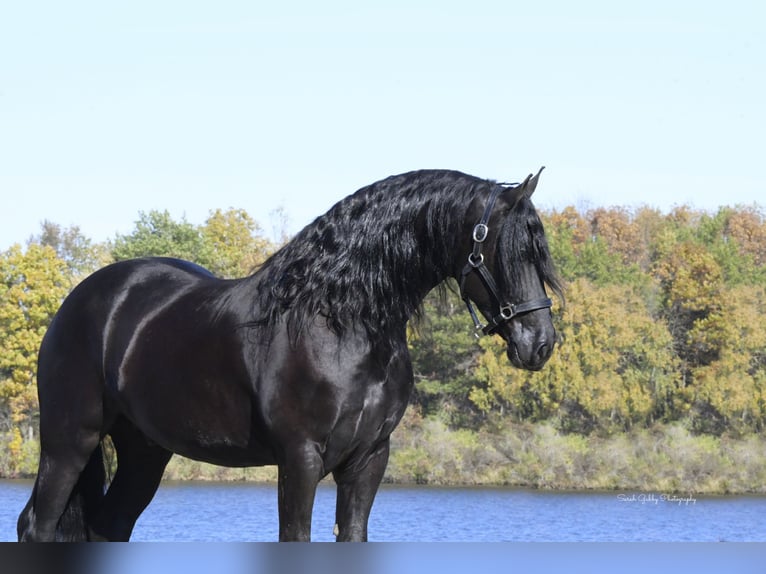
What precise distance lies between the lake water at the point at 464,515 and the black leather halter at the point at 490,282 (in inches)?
646

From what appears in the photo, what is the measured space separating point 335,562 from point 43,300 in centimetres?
3531

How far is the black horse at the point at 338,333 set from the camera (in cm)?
480

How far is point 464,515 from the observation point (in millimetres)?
29906

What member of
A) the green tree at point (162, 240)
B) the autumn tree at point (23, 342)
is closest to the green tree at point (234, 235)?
the green tree at point (162, 240)

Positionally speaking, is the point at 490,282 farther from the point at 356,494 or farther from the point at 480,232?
the point at 356,494

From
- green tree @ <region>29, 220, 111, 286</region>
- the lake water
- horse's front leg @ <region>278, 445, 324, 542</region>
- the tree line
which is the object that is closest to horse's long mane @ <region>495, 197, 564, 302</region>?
horse's front leg @ <region>278, 445, 324, 542</region>

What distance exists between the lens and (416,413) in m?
40.6

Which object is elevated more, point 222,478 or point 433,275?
point 433,275

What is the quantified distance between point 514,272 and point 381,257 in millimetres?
591

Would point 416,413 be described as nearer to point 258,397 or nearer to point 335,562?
point 258,397

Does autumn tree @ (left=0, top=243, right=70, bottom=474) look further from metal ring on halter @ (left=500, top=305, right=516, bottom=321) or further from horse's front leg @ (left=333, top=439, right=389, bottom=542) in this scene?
metal ring on halter @ (left=500, top=305, right=516, bottom=321)

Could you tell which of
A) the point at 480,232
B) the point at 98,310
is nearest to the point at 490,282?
the point at 480,232

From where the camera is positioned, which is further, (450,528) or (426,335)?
(450,528)

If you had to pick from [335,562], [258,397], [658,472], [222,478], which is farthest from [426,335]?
[658,472]
